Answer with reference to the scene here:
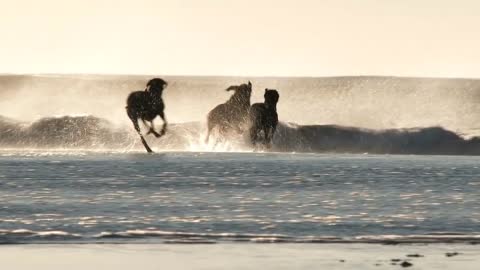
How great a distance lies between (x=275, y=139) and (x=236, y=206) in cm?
8151

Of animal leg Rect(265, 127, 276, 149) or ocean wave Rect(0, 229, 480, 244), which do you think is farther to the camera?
animal leg Rect(265, 127, 276, 149)

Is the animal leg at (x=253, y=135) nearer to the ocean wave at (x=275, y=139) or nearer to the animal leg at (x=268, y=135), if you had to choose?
the animal leg at (x=268, y=135)

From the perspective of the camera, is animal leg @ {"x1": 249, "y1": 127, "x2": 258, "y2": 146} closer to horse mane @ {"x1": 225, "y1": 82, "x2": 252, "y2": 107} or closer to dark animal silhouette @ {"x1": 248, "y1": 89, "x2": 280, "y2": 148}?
dark animal silhouette @ {"x1": 248, "y1": 89, "x2": 280, "y2": 148}

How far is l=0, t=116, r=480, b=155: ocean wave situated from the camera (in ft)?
393

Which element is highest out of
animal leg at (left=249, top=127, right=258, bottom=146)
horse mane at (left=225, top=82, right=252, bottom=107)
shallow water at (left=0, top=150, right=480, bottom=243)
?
horse mane at (left=225, top=82, right=252, bottom=107)

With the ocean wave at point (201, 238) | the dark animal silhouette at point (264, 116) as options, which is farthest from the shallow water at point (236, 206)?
the dark animal silhouette at point (264, 116)

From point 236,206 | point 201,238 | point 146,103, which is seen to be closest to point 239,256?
point 201,238

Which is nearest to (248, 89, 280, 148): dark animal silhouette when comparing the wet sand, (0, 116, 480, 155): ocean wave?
(0, 116, 480, 155): ocean wave

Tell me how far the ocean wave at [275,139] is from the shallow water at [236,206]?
56331 mm

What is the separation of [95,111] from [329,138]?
53.9 meters

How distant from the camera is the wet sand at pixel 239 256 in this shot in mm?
24594

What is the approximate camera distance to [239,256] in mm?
25969

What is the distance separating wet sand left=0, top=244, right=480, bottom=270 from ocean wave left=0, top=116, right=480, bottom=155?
84436mm

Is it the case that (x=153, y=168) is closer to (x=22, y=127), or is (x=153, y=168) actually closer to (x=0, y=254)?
(x=0, y=254)
